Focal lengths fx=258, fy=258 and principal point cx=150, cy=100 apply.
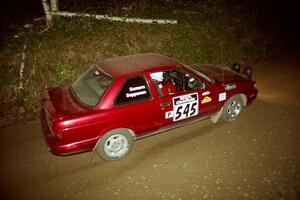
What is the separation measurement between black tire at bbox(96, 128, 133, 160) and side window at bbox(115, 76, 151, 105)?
576 mm

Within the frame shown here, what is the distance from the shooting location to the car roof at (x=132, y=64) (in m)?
4.68

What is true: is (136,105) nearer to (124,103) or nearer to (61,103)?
(124,103)

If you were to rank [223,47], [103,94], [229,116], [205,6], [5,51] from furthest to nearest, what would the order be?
1. [205,6]
2. [223,47]
3. [5,51]
4. [229,116]
5. [103,94]

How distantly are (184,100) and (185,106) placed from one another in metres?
0.14

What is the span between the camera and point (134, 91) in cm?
461

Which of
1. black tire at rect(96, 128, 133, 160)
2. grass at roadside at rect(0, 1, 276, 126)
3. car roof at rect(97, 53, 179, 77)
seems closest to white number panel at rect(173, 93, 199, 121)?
car roof at rect(97, 53, 179, 77)

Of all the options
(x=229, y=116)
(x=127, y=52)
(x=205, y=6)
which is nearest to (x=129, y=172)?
(x=229, y=116)

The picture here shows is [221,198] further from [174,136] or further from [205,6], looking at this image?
[205,6]

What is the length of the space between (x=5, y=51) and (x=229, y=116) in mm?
6136

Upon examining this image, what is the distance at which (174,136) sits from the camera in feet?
18.1

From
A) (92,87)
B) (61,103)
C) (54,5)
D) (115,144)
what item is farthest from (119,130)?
(54,5)

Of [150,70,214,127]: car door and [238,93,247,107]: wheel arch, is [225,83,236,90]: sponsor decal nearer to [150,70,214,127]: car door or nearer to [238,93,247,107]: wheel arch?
[238,93,247,107]: wheel arch

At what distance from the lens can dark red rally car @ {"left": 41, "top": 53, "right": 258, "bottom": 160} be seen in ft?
14.1

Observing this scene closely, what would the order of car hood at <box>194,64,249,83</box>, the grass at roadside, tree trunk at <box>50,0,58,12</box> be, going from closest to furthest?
car hood at <box>194,64,249,83</box>, the grass at roadside, tree trunk at <box>50,0,58,12</box>
